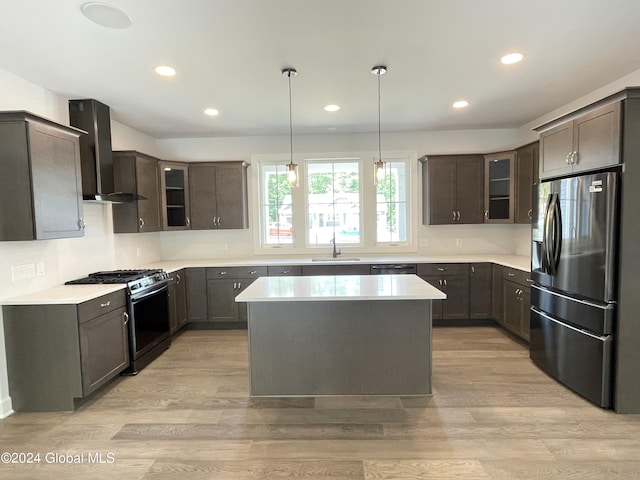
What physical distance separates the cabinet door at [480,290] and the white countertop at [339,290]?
166 cm

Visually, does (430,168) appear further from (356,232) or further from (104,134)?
(104,134)

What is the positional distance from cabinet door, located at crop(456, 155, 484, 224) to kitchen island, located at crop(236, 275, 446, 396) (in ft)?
7.78

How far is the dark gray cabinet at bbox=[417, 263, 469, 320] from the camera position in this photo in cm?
447

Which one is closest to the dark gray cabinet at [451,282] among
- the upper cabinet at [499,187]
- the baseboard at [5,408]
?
the upper cabinet at [499,187]

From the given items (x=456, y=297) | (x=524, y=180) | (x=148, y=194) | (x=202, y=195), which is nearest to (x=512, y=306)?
(x=456, y=297)

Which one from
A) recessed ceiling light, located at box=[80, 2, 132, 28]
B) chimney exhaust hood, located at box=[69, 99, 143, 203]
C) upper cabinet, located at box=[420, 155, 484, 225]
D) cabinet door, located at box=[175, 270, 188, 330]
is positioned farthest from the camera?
upper cabinet, located at box=[420, 155, 484, 225]

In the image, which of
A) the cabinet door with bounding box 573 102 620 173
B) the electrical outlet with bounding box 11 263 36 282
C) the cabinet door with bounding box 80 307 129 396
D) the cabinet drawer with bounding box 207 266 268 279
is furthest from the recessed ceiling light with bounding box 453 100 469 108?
the electrical outlet with bounding box 11 263 36 282

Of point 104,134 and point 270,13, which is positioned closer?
point 270,13

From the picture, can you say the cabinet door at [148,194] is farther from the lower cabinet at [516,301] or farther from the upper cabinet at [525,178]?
the upper cabinet at [525,178]

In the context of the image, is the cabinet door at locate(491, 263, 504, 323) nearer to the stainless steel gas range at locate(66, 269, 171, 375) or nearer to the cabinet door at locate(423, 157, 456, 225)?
the cabinet door at locate(423, 157, 456, 225)

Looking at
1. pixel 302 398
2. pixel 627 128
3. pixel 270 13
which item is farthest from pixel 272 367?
pixel 627 128

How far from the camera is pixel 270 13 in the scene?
6.69 feet

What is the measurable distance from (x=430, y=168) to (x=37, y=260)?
4580 mm

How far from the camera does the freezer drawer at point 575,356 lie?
2.54 meters
